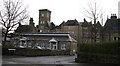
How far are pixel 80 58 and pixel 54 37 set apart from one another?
1662 inches

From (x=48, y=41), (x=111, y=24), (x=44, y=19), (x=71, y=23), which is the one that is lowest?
(x=48, y=41)

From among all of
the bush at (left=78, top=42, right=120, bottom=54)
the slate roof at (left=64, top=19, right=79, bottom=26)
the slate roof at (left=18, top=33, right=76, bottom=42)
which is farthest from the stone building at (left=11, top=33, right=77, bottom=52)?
the bush at (left=78, top=42, right=120, bottom=54)

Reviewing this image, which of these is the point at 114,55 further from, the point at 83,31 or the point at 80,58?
the point at 83,31

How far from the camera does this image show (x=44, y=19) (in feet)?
358

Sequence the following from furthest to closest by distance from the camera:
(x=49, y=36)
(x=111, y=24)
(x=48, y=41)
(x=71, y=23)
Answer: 1. (x=71, y=23)
2. (x=111, y=24)
3. (x=49, y=36)
4. (x=48, y=41)

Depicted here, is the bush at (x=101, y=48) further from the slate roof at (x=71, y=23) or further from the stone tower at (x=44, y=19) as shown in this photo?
the stone tower at (x=44, y=19)

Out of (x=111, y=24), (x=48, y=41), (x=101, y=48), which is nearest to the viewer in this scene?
(x=101, y=48)

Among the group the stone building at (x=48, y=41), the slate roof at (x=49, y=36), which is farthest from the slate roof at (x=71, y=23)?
the stone building at (x=48, y=41)

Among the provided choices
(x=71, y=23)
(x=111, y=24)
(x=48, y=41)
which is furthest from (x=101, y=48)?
(x=71, y=23)

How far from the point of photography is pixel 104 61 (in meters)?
28.0

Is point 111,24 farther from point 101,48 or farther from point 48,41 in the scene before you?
point 101,48

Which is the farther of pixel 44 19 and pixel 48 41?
pixel 44 19

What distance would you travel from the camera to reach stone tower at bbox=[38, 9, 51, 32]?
10731 cm

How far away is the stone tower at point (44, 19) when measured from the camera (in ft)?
352
